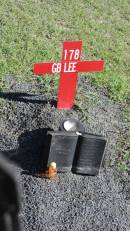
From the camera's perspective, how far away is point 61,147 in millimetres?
5156

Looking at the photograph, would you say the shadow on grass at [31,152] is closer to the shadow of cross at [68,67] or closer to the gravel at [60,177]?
the gravel at [60,177]

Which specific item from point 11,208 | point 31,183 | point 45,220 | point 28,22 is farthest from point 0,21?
point 11,208

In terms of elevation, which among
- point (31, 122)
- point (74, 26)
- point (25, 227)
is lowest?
point (25, 227)

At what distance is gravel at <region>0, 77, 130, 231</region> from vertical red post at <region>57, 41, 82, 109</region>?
0.18 m

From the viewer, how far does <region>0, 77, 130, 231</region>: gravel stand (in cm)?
473

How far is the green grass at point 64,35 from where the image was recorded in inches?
298

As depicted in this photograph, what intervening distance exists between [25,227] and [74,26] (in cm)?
596

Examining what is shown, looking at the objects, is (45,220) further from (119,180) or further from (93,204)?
(119,180)

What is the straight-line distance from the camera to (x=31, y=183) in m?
5.05

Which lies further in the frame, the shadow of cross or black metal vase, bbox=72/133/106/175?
the shadow of cross

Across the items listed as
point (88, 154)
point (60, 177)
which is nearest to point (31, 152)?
point (60, 177)

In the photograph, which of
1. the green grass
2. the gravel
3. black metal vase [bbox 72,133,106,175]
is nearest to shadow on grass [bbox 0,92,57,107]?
the gravel

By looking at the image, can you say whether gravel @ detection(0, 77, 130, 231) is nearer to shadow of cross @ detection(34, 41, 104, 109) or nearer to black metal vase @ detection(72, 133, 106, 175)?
black metal vase @ detection(72, 133, 106, 175)

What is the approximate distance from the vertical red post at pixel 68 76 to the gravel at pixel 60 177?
180 millimetres
